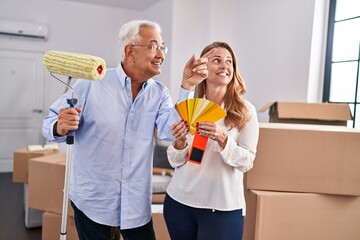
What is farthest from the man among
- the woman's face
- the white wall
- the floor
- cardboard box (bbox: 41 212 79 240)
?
the white wall

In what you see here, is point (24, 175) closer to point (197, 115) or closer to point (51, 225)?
point (51, 225)

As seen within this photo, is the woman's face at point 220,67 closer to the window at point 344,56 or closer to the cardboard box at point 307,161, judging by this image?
the cardboard box at point 307,161

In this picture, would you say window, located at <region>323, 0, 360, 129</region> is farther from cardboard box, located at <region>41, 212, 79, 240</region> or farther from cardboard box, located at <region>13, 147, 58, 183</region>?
cardboard box, located at <region>13, 147, 58, 183</region>

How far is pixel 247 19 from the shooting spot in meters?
3.38

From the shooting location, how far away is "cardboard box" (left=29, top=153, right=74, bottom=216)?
2.10 meters

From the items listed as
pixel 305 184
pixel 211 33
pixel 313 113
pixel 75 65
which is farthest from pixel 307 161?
pixel 211 33

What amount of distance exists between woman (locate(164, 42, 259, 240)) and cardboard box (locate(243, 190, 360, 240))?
9.4 inches

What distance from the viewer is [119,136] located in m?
Result: 1.20

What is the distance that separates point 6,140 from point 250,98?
12.7ft

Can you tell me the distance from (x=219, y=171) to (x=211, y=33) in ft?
9.06

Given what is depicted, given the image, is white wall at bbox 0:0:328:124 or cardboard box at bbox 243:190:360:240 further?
white wall at bbox 0:0:328:124

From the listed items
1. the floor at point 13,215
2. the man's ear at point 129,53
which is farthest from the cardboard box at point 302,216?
the floor at point 13,215

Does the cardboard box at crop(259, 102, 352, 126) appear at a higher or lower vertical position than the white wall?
lower

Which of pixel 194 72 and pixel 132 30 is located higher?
pixel 132 30
